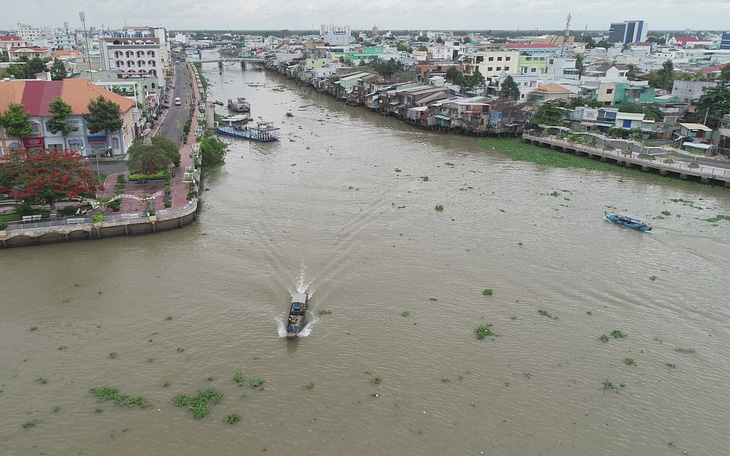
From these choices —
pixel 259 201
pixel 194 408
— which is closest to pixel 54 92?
pixel 259 201

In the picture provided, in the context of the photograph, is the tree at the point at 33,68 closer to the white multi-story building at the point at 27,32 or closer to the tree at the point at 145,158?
the tree at the point at 145,158

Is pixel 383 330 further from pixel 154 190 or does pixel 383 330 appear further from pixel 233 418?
pixel 154 190

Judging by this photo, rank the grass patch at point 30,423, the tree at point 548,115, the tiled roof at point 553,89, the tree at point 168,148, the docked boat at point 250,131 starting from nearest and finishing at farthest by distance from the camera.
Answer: the grass patch at point 30,423, the tree at point 168,148, the docked boat at point 250,131, the tree at point 548,115, the tiled roof at point 553,89

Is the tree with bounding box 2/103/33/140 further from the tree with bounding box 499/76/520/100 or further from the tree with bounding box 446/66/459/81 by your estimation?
the tree with bounding box 446/66/459/81

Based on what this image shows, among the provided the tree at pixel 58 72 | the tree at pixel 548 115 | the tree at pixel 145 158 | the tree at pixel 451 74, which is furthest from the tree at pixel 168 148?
the tree at pixel 451 74

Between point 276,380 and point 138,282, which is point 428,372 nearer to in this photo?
point 276,380

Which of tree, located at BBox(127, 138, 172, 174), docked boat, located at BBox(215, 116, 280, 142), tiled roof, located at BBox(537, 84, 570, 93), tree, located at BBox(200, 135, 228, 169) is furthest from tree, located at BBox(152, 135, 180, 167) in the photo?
tiled roof, located at BBox(537, 84, 570, 93)

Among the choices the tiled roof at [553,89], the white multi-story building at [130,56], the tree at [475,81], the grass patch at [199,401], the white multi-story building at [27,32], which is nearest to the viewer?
the grass patch at [199,401]
